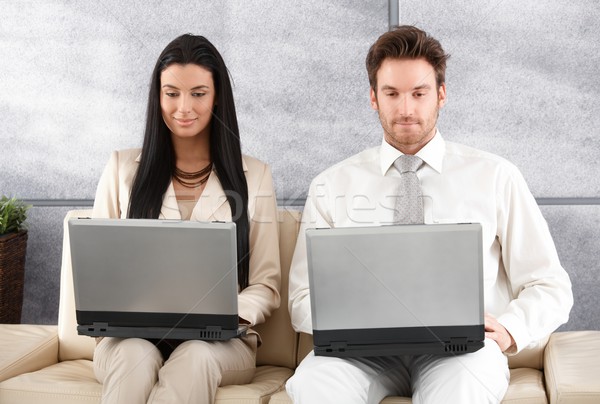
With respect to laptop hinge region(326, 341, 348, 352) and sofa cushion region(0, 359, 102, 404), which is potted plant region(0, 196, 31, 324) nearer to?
sofa cushion region(0, 359, 102, 404)

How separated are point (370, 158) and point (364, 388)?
2.23ft

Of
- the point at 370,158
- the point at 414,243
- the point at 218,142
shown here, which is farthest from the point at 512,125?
the point at 414,243

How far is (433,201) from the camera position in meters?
2.03

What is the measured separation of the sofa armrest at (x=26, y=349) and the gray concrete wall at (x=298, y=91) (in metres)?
Answer: 0.65

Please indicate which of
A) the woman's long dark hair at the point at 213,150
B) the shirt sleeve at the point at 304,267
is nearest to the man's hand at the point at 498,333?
the shirt sleeve at the point at 304,267

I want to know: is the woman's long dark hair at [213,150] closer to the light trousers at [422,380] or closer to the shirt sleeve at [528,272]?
the light trousers at [422,380]

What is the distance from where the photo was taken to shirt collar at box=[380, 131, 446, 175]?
2053 mm

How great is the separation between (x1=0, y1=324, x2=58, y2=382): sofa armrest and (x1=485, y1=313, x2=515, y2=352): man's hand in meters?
1.17

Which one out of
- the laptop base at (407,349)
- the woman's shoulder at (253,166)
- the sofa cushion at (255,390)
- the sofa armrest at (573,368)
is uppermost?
the woman's shoulder at (253,166)

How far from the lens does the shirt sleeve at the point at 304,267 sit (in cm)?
198

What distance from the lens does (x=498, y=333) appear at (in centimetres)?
177

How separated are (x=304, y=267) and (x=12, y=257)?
3.85ft

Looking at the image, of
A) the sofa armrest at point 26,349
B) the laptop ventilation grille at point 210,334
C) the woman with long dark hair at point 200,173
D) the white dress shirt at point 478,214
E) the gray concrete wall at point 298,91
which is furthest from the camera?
the gray concrete wall at point 298,91

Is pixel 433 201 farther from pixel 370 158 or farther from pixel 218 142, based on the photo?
pixel 218 142
